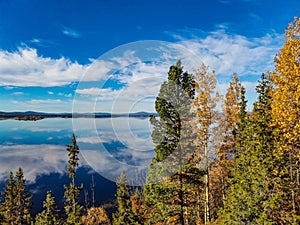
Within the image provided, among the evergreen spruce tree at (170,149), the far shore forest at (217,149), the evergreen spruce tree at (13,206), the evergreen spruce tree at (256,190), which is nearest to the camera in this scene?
the far shore forest at (217,149)

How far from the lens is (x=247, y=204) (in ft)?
49.2

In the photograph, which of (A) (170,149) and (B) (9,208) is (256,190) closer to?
(A) (170,149)

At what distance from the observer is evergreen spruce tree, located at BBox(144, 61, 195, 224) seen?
17.4m

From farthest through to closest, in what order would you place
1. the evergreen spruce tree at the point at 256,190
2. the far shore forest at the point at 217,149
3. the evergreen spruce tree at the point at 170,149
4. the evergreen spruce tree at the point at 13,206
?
the evergreen spruce tree at the point at 13,206, the evergreen spruce tree at the point at 170,149, the evergreen spruce tree at the point at 256,190, the far shore forest at the point at 217,149

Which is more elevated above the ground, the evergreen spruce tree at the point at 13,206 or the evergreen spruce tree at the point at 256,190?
the evergreen spruce tree at the point at 256,190

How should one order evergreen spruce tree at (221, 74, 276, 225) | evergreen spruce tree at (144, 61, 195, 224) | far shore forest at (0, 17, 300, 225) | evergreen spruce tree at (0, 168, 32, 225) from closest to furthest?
far shore forest at (0, 17, 300, 225) < evergreen spruce tree at (221, 74, 276, 225) < evergreen spruce tree at (144, 61, 195, 224) < evergreen spruce tree at (0, 168, 32, 225)

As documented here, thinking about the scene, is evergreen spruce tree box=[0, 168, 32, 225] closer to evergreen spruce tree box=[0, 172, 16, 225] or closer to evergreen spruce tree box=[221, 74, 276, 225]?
evergreen spruce tree box=[0, 172, 16, 225]

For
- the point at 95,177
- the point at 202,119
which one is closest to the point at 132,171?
the point at 95,177

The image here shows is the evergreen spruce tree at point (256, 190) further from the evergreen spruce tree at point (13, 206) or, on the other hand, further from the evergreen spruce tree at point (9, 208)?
the evergreen spruce tree at point (9, 208)

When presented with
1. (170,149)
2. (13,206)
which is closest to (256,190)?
(170,149)

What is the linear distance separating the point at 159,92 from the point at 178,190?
6.89 m

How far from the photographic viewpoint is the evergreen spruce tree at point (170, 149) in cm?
1738

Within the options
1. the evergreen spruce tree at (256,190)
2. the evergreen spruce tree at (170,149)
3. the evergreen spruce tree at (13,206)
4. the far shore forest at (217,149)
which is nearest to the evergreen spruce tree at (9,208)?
the evergreen spruce tree at (13,206)

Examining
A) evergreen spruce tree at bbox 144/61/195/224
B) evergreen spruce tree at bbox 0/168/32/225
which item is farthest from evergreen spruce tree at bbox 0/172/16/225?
evergreen spruce tree at bbox 144/61/195/224
